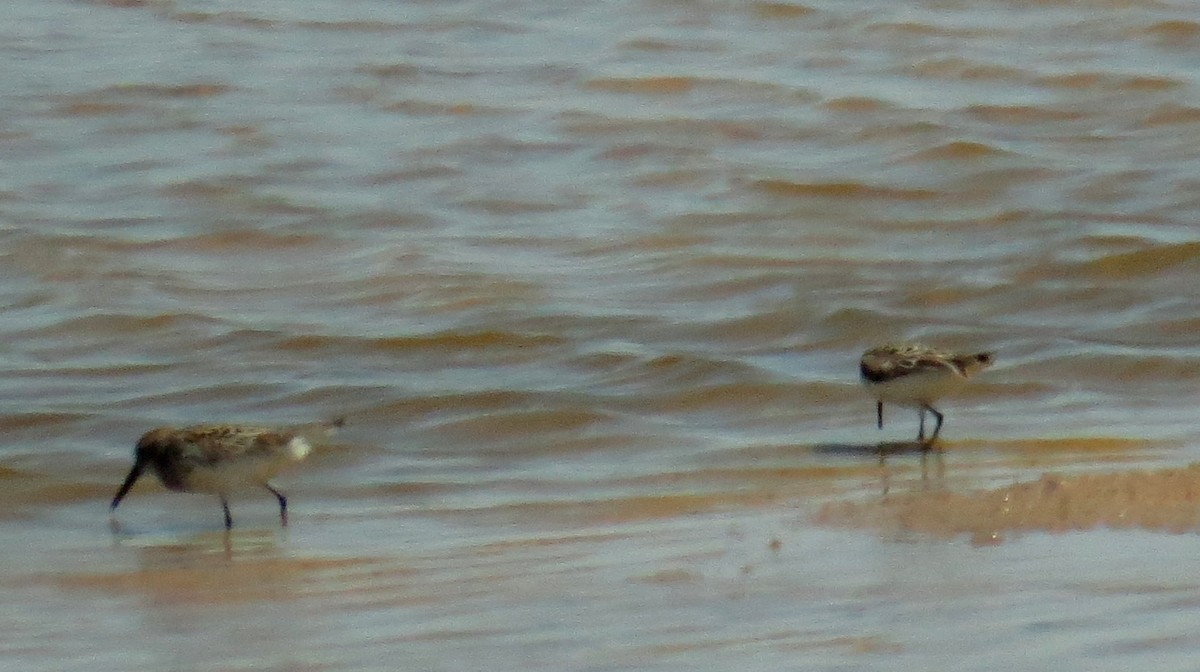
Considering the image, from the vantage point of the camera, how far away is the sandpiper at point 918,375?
29.3 feet

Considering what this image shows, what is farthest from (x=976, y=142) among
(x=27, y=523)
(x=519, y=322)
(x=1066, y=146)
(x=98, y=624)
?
(x=98, y=624)

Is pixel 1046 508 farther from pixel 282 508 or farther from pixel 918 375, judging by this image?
pixel 282 508

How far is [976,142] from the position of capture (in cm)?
1563

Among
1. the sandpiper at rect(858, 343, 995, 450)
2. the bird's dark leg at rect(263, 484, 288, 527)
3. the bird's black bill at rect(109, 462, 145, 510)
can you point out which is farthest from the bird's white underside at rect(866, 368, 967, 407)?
the bird's black bill at rect(109, 462, 145, 510)

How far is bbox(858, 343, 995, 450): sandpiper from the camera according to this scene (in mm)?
8945

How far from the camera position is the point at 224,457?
8.24m

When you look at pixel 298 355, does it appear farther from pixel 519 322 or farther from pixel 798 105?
pixel 798 105

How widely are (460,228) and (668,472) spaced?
5423mm

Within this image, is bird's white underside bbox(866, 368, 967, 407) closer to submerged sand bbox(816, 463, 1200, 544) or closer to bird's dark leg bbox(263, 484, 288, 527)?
submerged sand bbox(816, 463, 1200, 544)

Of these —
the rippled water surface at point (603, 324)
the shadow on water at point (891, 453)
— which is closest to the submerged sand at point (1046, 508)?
the rippled water surface at point (603, 324)

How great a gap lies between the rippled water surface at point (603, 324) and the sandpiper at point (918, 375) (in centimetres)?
20

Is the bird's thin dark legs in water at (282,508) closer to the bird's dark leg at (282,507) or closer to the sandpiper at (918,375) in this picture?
the bird's dark leg at (282,507)

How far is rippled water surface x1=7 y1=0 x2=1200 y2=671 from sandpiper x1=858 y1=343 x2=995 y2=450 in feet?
0.65

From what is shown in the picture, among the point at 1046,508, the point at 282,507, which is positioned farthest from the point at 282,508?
the point at 1046,508
